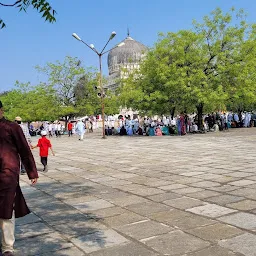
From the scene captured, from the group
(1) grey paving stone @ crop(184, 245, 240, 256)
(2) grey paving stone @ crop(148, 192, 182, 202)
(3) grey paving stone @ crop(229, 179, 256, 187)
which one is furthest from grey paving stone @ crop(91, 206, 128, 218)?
(3) grey paving stone @ crop(229, 179, 256, 187)

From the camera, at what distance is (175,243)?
367 centimetres

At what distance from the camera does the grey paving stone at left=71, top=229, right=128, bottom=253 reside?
Result: 3.72 metres

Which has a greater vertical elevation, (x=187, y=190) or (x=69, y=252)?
(x=187, y=190)

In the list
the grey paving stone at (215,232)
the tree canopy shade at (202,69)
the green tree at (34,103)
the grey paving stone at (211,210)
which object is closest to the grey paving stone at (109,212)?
the grey paving stone at (211,210)

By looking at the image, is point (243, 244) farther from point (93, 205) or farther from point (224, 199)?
point (93, 205)

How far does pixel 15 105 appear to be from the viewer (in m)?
54.9

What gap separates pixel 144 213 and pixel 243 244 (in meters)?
1.60

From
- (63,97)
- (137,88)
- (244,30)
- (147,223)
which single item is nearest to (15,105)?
(63,97)

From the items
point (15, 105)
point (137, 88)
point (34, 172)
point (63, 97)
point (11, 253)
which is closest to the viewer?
point (11, 253)

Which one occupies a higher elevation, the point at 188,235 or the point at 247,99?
the point at 247,99

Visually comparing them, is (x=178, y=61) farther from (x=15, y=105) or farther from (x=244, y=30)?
(x=15, y=105)

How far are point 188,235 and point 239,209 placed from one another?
1.23 m

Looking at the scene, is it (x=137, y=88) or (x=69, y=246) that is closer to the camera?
(x=69, y=246)

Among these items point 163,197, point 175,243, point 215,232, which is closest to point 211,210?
point 215,232
